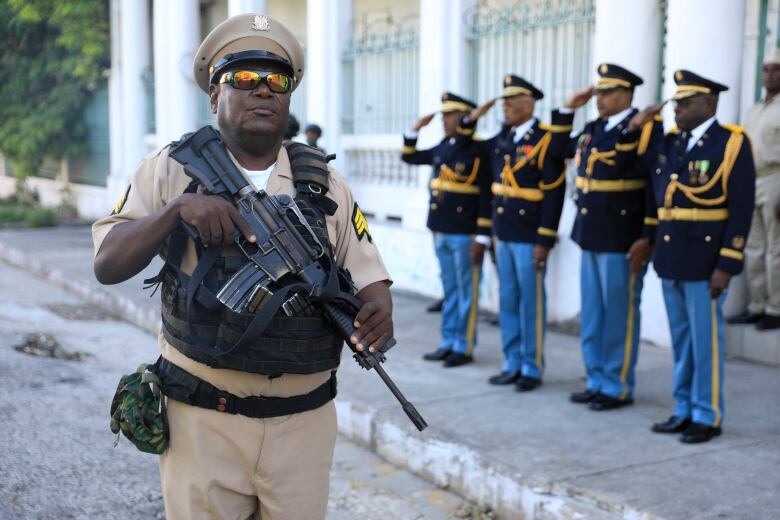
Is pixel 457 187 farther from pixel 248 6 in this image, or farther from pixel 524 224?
pixel 248 6

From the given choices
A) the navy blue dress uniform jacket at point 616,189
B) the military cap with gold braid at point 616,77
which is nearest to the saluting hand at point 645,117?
the navy blue dress uniform jacket at point 616,189

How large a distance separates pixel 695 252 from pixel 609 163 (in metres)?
0.79

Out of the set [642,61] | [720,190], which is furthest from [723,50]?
[720,190]

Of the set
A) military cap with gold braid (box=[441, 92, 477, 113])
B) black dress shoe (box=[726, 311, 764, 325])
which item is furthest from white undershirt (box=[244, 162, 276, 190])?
black dress shoe (box=[726, 311, 764, 325])

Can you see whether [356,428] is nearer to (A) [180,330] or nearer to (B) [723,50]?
(A) [180,330]

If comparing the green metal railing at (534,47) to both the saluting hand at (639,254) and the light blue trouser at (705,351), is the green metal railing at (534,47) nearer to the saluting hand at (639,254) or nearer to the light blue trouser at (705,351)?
the saluting hand at (639,254)

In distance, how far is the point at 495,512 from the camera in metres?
4.07

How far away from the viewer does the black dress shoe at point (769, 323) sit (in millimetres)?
6008

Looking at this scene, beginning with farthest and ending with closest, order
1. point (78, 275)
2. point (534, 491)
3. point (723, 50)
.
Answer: point (78, 275), point (723, 50), point (534, 491)

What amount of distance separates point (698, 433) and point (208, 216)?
3.10m

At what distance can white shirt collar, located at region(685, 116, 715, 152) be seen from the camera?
456 cm

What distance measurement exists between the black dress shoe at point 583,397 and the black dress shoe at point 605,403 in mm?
26

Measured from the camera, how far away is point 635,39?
262 inches

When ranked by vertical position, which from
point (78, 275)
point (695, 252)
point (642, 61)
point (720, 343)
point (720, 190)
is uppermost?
point (642, 61)
